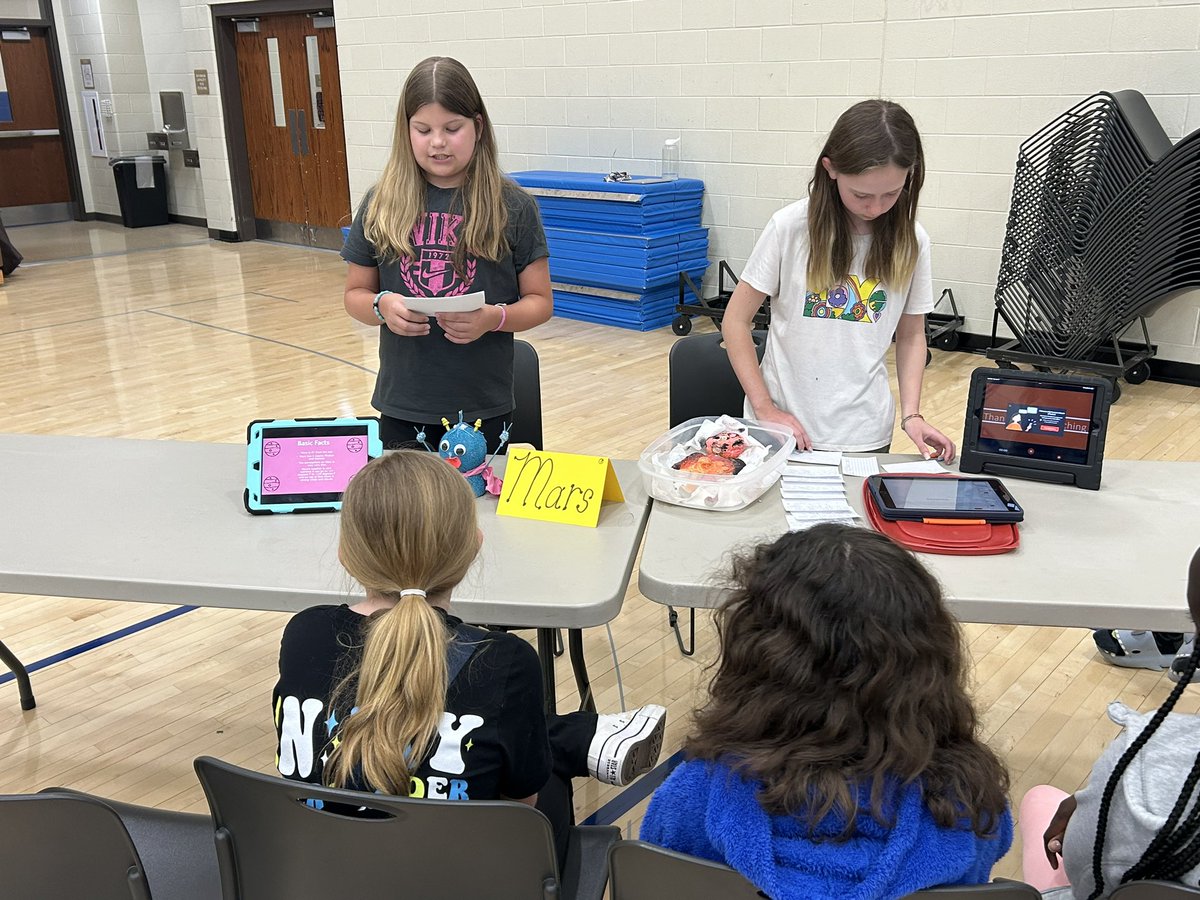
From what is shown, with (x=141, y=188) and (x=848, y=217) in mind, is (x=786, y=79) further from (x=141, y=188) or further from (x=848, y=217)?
(x=141, y=188)

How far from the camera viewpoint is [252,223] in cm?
1010

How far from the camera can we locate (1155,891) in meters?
0.91

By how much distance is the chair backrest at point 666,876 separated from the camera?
929 mm

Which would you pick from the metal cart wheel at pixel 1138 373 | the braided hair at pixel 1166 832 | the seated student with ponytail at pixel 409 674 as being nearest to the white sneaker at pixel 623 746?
the seated student with ponytail at pixel 409 674

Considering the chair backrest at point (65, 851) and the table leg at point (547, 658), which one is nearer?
the chair backrest at point (65, 851)

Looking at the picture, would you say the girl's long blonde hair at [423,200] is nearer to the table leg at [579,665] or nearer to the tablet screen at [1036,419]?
the table leg at [579,665]

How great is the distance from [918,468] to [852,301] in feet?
1.27

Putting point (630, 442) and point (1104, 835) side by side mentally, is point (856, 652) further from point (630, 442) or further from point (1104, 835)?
point (630, 442)

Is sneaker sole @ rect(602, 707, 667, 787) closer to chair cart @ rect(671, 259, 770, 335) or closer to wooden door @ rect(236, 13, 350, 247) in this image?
chair cart @ rect(671, 259, 770, 335)

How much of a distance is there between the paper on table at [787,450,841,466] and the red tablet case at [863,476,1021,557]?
1.05 ft

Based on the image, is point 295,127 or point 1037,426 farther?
point 295,127

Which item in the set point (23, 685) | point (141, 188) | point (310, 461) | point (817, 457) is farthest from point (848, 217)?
point (141, 188)

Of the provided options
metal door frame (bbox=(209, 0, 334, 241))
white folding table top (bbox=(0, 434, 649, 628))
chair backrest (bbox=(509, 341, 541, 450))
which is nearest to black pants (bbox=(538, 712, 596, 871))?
white folding table top (bbox=(0, 434, 649, 628))

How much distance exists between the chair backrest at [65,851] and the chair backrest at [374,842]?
0.10m
